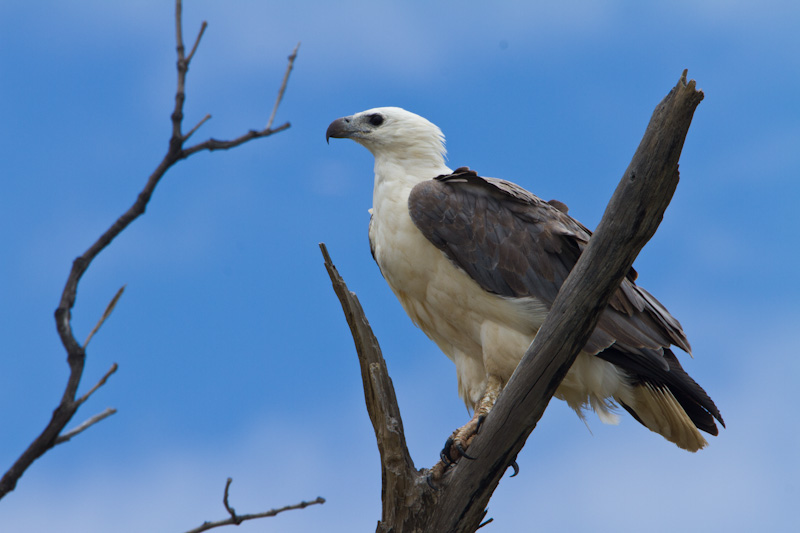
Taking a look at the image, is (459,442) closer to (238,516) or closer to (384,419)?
(384,419)

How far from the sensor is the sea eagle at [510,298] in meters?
4.64

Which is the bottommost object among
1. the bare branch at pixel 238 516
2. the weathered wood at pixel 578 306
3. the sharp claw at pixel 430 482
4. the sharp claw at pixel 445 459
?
the bare branch at pixel 238 516

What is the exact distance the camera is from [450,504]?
412 centimetres

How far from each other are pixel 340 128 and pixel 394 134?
42cm

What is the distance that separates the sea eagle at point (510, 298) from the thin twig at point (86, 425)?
2.67m

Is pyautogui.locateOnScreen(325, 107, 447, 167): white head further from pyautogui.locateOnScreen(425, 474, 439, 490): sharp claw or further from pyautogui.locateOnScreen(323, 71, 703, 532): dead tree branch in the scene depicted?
pyautogui.locateOnScreen(425, 474, 439, 490): sharp claw

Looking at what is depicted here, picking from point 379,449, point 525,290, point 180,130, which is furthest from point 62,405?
point 525,290

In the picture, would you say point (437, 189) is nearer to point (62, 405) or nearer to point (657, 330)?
point (657, 330)

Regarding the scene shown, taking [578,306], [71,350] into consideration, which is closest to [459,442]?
[578,306]

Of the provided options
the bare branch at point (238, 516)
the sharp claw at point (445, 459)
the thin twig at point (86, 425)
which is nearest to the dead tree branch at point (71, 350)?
the thin twig at point (86, 425)

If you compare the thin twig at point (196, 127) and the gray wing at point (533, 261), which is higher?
the gray wing at point (533, 261)

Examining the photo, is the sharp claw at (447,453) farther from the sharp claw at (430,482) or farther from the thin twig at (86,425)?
the thin twig at (86,425)

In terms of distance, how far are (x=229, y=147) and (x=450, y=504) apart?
2.64 meters

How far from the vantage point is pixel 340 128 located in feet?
18.8
